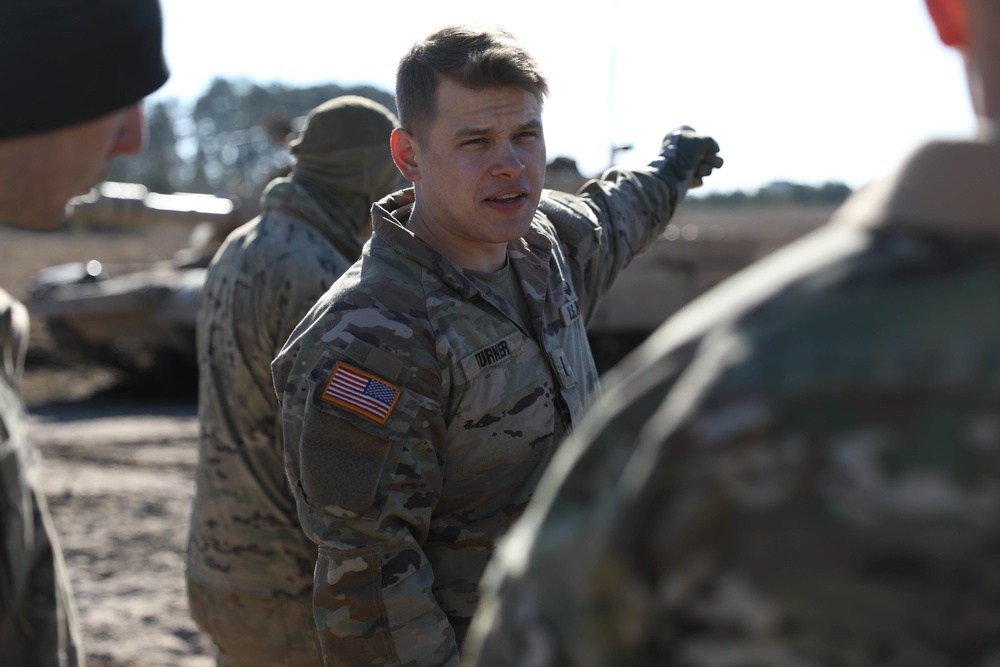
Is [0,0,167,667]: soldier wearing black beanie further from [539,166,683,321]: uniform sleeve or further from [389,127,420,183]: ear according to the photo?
[539,166,683,321]: uniform sleeve

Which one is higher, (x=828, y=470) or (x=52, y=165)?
(x=52, y=165)

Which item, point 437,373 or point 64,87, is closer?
point 64,87

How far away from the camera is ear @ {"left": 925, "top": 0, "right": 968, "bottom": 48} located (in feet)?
3.14

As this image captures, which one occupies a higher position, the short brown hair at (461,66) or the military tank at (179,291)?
the short brown hair at (461,66)

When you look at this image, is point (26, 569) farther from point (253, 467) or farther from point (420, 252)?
point (253, 467)

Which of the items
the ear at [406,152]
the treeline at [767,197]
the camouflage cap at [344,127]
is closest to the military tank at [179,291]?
the camouflage cap at [344,127]

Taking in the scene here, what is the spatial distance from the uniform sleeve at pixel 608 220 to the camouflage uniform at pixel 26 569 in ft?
4.84

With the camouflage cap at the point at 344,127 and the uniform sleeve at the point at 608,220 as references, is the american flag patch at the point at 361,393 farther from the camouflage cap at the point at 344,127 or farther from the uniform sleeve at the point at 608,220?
the camouflage cap at the point at 344,127

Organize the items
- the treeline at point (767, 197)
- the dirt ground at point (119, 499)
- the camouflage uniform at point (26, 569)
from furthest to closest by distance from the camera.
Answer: the treeline at point (767, 197) → the dirt ground at point (119, 499) → the camouflage uniform at point (26, 569)

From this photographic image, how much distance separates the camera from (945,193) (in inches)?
34.6

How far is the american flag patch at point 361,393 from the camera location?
7.10ft

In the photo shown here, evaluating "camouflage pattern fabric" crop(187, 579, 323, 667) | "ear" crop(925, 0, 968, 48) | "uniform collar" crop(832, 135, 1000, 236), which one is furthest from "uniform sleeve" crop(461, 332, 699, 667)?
"camouflage pattern fabric" crop(187, 579, 323, 667)

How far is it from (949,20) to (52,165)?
100 cm

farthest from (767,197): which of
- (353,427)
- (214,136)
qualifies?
(214,136)
